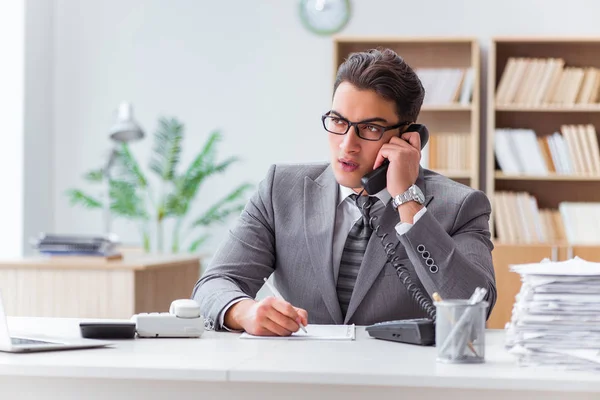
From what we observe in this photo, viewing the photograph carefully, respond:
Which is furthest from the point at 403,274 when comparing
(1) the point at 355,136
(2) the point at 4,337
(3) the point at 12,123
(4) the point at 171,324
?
(3) the point at 12,123

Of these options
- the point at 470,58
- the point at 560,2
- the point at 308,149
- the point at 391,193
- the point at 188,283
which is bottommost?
the point at 188,283

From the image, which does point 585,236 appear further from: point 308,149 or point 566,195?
point 308,149

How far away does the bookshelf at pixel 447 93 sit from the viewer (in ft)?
15.9

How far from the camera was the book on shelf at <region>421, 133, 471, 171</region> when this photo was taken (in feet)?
16.1

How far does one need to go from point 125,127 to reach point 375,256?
9.74ft

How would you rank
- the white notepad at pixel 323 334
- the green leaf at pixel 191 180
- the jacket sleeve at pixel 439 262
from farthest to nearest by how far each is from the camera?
the green leaf at pixel 191 180 < the jacket sleeve at pixel 439 262 < the white notepad at pixel 323 334

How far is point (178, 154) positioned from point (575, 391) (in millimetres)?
4511

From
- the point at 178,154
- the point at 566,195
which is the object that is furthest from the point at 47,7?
the point at 566,195

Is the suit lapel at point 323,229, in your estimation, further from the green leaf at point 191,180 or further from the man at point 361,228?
the green leaf at point 191,180

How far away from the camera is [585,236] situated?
480cm

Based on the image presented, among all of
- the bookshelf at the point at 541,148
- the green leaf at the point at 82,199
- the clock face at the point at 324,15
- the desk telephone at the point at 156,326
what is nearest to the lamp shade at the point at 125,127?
the green leaf at the point at 82,199

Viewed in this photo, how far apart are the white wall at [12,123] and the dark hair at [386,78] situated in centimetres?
377

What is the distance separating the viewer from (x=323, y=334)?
5.60ft

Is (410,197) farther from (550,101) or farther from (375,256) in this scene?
(550,101)
